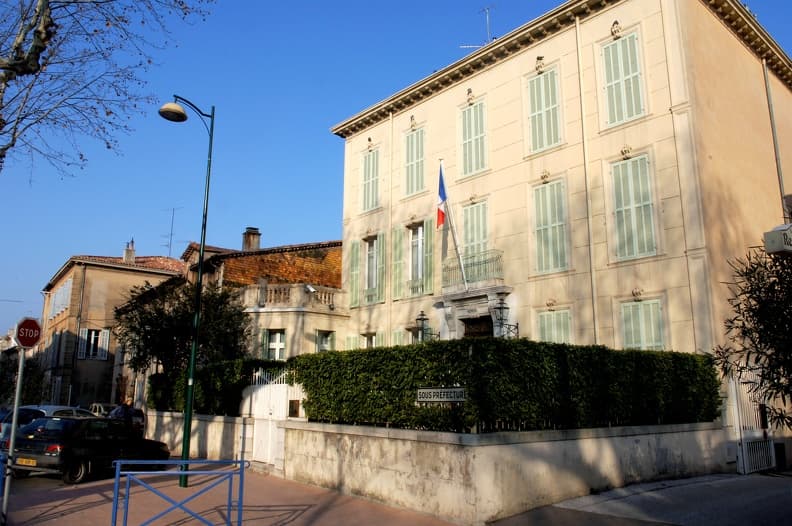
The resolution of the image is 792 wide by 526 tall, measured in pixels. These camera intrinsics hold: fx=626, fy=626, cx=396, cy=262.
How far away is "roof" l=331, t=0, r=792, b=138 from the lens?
56.7ft

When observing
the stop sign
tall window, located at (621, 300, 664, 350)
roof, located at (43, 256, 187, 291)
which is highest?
roof, located at (43, 256, 187, 291)

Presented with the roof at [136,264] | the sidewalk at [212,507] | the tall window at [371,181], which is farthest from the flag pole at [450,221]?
the roof at [136,264]

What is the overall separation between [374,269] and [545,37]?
9829mm

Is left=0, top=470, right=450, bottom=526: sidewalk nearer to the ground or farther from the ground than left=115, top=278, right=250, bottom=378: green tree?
nearer to the ground

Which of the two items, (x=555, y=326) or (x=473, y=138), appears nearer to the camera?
(x=555, y=326)

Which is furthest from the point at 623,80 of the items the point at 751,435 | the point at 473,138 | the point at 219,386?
the point at 219,386

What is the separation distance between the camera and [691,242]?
568 inches

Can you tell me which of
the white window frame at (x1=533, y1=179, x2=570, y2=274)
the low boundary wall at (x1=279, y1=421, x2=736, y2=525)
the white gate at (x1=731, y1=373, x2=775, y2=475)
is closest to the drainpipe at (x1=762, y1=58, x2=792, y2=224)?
the white window frame at (x1=533, y1=179, x2=570, y2=274)

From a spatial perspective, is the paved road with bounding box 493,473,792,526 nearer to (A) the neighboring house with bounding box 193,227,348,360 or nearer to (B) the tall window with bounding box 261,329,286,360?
(A) the neighboring house with bounding box 193,227,348,360

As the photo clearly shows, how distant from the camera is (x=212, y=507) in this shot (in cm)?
999

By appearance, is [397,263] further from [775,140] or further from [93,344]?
[93,344]

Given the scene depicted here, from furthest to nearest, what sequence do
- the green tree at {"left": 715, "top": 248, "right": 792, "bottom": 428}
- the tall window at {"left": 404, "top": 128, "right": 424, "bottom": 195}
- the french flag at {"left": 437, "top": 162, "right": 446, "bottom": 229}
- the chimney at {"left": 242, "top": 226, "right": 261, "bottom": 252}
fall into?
the chimney at {"left": 242, "top": 226, "right": 261, "bottom": 252}
the tall window at {"left": 404, "top": 128, "right": 424, "bottom": 195}
the french flag at {"left": 437, "top": 162, "right": 446, "bottom": 229}
the green tree at {"left": 715, "top": 248, "right": 792, "bottom": 428}

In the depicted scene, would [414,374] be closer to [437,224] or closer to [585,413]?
[585,413]

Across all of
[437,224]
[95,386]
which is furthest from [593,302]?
[95,386]
